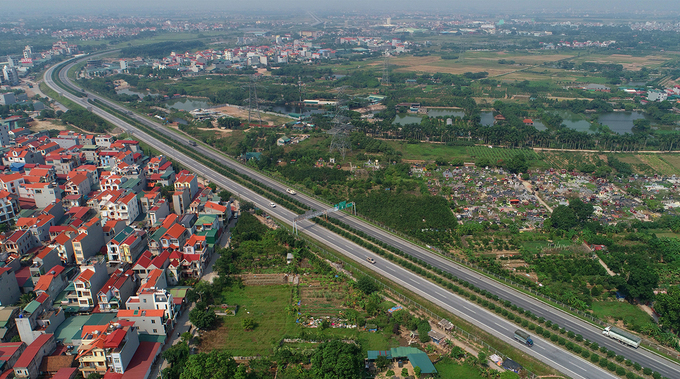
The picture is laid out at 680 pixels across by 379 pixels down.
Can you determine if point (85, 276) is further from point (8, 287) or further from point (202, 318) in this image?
point (202, 318)

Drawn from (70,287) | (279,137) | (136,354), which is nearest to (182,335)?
(136,354)

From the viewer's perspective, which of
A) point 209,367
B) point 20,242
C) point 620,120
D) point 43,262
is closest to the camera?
point 209,367

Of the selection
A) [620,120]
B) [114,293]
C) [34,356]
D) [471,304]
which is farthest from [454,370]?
[620,120]

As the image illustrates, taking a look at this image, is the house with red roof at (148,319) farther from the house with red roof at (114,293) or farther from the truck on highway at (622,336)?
the truck on highway at (622,336)

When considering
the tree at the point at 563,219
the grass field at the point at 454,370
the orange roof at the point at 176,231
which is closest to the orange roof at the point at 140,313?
the orange roof at the point at 176,231

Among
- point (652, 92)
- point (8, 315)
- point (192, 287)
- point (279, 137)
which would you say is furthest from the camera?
point (652, 92)

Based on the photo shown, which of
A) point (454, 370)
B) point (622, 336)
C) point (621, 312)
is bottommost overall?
point (454, 370)

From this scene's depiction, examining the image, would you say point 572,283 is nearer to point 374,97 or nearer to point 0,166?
point 0,166
